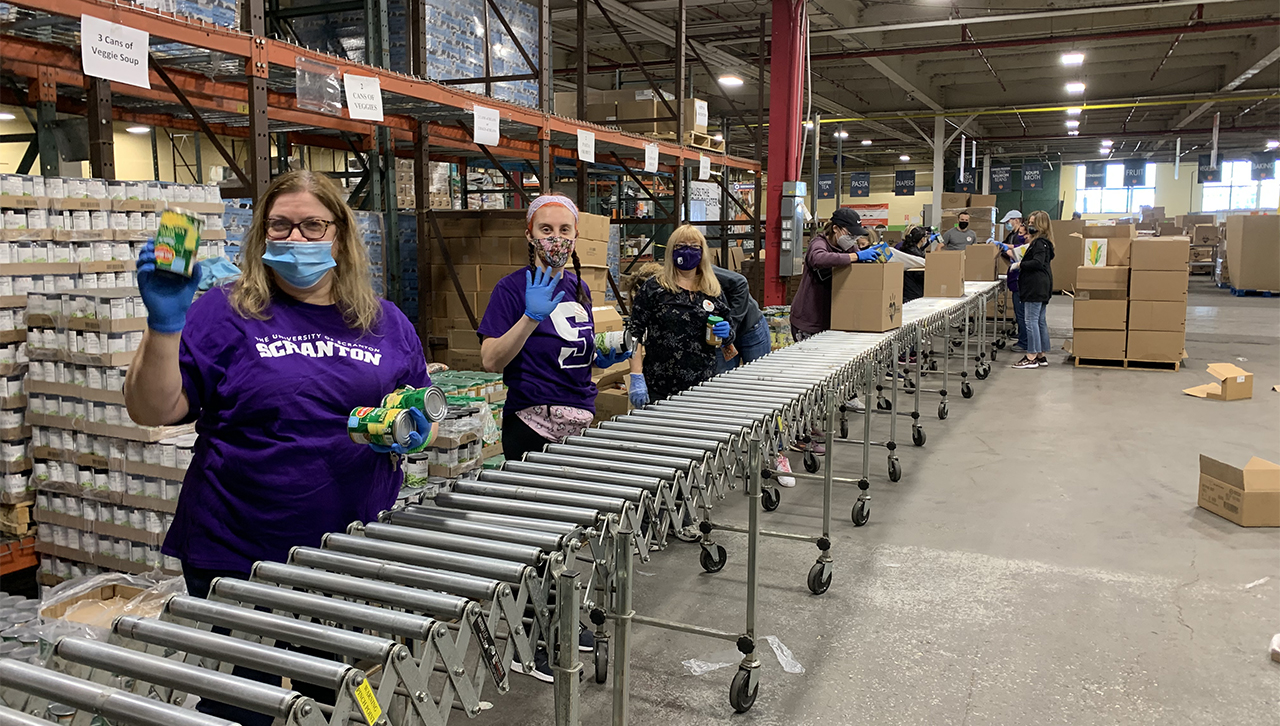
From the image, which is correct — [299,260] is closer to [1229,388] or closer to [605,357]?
[605,357]

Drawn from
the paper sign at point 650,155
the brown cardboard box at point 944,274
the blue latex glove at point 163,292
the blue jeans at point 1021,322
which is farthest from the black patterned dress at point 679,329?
the blue jeans at point 1021,322

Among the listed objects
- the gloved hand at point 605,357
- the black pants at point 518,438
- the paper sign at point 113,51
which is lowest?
the black pants at point 518,438

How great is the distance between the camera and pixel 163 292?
5.45ft

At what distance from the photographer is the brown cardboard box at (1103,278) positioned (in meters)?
10.2

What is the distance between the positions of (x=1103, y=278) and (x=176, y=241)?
10737 millimetres

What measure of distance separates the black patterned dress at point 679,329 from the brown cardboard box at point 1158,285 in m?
7.62

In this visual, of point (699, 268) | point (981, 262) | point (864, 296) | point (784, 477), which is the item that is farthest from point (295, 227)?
point (981, 262)

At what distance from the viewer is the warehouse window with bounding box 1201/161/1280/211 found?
34.8m

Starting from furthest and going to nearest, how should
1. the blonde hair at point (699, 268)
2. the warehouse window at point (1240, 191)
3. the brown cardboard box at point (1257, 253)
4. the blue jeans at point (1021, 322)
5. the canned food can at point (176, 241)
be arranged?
Answer: the warehouse window at point (1240, 191) → the brown cardboard box at point (1257, 253) → the blue jeans at point (1021, 322) → the blonde hair at point (699, 268) → the canned food can at point (176, 241)

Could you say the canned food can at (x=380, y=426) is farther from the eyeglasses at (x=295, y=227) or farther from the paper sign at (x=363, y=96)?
the paper sign at (x=363, y=96)

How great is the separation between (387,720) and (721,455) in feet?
5.19

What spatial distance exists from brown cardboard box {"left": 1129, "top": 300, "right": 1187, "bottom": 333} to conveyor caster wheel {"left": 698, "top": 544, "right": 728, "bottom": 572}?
8.11m

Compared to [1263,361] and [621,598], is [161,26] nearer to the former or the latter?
[621,598]

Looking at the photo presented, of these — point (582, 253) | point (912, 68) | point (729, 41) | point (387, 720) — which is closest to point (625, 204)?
point (729, 41)
